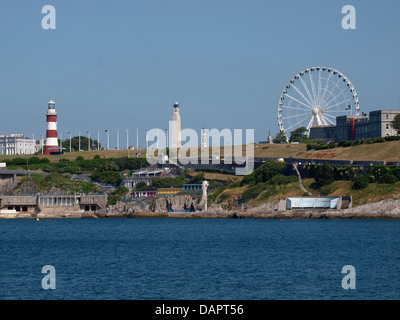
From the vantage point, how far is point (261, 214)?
95812 millimetres

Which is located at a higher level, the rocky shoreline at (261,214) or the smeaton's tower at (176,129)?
the smeaton's tower at (176,129)

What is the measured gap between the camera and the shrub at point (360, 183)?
92.4 metres

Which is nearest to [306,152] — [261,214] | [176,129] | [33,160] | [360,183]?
[176,129]

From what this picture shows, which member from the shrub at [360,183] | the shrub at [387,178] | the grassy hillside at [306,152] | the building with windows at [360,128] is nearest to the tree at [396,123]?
the building with windows at [360,128]

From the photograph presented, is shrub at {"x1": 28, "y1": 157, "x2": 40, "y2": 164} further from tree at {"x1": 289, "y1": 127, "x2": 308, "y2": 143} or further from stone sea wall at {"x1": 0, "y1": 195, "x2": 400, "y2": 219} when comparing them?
tree at {"x1": 289, "y1": 127, "x2": 308, "y2": 143}

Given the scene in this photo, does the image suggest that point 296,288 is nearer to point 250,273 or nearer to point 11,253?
point 250,273

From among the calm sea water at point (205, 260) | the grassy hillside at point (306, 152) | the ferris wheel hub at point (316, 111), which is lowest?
the calm sea water at point (205, 260)

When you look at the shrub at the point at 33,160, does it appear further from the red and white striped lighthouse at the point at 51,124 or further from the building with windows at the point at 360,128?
the building with windows at the point at 360,128

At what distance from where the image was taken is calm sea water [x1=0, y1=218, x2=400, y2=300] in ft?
125

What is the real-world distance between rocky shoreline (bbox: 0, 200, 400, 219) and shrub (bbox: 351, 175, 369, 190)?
4.77 meters

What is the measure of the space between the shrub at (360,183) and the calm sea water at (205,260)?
972cm

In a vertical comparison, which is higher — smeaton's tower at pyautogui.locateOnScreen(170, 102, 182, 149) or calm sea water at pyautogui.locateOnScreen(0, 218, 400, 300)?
smeaton's tower at pyautogui.locateOnScreen(170, 102, 182, 149)

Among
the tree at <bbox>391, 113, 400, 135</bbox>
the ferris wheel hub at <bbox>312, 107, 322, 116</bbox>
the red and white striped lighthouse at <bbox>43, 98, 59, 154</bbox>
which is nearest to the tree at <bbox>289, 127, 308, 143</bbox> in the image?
the ferris wheel hub at <bbox>312, 107, 322, 116</bbox>
